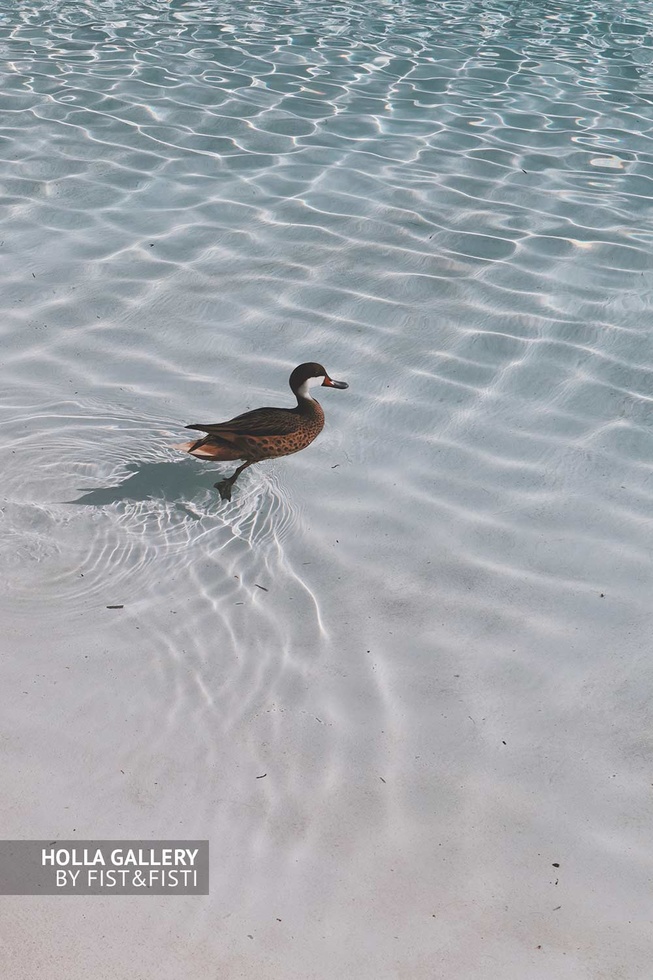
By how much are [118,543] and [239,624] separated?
0.64 meters

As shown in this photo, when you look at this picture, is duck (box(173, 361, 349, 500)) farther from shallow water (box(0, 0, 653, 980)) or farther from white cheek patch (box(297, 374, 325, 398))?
shallow water (box(0, 0, 653, 980))

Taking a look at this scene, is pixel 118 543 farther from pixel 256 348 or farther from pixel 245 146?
pixel 245 146

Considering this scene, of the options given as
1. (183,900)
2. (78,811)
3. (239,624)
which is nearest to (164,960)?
(183,900)

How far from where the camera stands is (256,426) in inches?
150

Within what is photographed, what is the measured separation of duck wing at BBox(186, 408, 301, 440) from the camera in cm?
380

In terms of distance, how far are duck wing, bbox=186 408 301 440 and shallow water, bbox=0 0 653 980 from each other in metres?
0.36

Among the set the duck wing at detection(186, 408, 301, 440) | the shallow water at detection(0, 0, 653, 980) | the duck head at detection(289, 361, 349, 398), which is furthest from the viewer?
the duck head at detection(289, 361, 349, 398)

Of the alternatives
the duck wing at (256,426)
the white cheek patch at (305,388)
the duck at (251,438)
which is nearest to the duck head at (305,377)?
the white cheek patch at (305,388)

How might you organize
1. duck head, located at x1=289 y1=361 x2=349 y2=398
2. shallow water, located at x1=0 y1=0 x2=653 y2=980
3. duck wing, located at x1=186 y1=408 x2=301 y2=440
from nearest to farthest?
shallow water, located at x1=0 y1=0 x2=653 y2=980 < duck wing, located at x1=186 y1=408 x2=301 y2=440 < duck head, located at x1=289 y1=361 x2=349 y2=398

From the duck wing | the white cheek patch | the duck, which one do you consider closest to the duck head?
the white cheek patch

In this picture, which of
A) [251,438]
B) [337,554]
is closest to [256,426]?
[251,438]

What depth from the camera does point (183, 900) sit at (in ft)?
8.54

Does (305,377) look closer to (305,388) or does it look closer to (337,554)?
(305,388)

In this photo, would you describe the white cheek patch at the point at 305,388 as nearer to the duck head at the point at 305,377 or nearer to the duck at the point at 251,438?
the duck head at the point at 305,377
